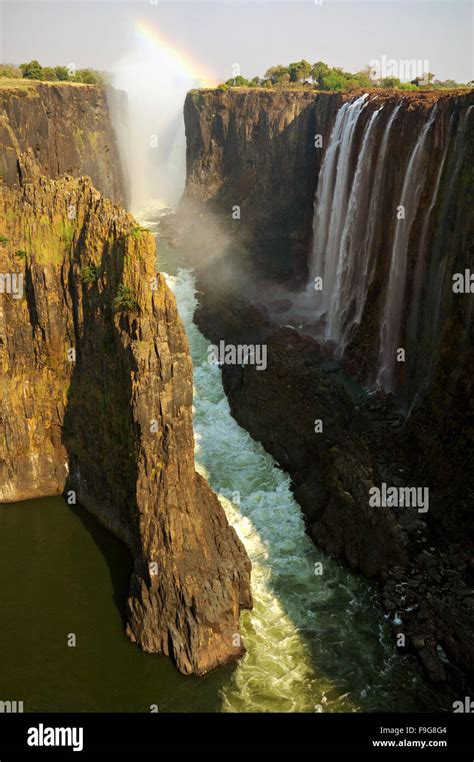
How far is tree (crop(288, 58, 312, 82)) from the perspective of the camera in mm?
85125

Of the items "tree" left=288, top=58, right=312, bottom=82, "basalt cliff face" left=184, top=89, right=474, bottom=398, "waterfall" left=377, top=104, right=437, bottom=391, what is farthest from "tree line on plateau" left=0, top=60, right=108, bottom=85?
"waterfall" left=377, top=104, right=437, bottom=391

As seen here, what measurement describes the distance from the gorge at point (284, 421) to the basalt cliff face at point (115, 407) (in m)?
0.09

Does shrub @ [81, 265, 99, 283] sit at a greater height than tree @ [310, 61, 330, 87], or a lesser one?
lesser

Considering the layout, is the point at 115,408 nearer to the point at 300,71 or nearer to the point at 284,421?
the point at 284,421

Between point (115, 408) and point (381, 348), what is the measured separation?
64.6 ft

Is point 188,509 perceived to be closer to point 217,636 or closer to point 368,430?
point 217,636

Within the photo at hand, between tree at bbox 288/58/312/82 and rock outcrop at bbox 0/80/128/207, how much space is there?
28795 millimetres

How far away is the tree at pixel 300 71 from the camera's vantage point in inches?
3351

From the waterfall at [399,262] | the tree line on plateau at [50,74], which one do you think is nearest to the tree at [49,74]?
the tree line on plateau at [50,74]

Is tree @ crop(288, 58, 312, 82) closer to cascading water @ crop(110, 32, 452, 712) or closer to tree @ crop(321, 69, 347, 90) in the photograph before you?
tree @ crop(321, 69, 347, 90)

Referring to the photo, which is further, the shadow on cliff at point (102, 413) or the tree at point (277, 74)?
the tree at point (277, 74)

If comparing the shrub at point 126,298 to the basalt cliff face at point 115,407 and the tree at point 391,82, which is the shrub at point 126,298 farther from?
the tree at point 391,82

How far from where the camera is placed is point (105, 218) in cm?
2731
